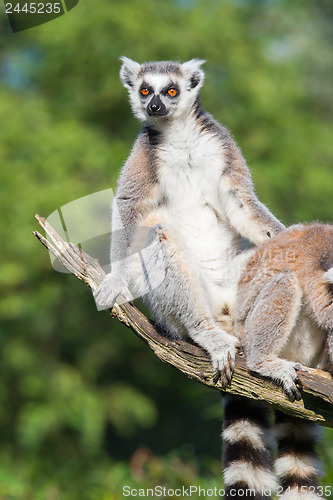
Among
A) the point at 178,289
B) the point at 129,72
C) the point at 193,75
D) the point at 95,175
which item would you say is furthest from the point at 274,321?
the point at 95,175

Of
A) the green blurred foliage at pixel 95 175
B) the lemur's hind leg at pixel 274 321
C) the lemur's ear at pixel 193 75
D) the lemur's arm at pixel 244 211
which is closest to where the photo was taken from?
the lemur's hind leg at pixel 274 321

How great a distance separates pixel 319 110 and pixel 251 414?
577 inches

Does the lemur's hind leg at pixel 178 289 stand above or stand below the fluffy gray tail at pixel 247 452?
above

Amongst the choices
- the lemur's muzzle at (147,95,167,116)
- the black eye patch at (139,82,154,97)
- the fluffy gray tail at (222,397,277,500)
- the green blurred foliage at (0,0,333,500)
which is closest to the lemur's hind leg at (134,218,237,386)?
the fluffy gray tail at (222,397,277,500)

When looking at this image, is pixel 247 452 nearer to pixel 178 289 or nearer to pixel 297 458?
pixel 297 458

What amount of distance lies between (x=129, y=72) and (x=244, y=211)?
147 centimetres

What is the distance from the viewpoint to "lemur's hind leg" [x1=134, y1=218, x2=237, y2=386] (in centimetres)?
401

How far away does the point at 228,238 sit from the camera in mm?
4473

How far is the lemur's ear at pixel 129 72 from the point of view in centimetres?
489

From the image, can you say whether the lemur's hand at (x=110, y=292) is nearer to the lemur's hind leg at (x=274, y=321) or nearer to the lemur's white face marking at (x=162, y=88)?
the lemur's hind leg at (x=274, y=321)

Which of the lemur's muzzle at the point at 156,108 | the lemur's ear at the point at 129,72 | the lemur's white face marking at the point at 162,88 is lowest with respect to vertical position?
the lemur's muzzle at the point at 156,108

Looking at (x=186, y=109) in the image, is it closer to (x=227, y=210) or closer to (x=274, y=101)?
(x=227, y=210)

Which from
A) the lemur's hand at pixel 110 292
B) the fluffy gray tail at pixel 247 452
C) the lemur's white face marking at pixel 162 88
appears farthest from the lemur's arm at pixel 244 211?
the fluffy gray tail at pixel 247 452

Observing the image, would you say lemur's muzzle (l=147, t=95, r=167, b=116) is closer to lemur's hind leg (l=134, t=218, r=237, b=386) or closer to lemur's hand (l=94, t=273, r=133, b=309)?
lemur's hind leg (l=134, t=218, r=237, b=386)
